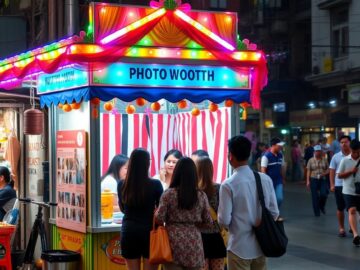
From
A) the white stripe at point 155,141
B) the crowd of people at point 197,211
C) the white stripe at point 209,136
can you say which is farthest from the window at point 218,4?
the crowd of people at point 197,211

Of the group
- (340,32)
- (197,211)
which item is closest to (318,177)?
(197,211)

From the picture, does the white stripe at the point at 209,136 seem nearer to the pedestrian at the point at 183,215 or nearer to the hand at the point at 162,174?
the hand at the point at 162,174

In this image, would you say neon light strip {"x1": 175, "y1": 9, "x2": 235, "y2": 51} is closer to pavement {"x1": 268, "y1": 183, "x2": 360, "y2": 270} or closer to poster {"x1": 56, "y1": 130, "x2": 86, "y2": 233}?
poster {"x1": 56, "y1": 130, "x2": 86, "y2": 233}

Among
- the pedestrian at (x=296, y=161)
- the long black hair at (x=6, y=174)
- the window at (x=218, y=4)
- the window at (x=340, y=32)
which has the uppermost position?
the window at (x=218, y=4)

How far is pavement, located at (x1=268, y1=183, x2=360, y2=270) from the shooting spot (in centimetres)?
1027

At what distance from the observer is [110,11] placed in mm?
7977

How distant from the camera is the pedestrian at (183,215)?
628cm

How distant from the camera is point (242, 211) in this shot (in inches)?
225

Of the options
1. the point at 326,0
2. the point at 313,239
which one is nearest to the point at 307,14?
the point at 326,0

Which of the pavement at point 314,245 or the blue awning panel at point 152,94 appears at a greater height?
the blue awning panel at point 152,94

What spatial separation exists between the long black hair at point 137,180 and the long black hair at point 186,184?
0.53 meters

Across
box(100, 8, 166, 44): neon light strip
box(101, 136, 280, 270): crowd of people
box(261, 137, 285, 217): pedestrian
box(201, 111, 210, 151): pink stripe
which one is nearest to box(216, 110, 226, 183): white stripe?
box(201, 111, 210, 151): pink stripe

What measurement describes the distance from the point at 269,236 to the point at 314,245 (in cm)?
682

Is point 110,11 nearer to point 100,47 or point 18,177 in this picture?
point 100,47
